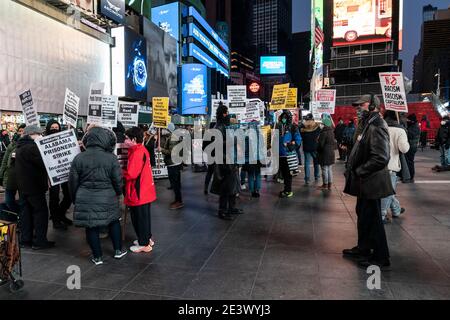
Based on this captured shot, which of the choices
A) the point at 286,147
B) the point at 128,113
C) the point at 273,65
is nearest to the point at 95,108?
the point at 128,113

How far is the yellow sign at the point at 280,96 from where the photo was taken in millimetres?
12742

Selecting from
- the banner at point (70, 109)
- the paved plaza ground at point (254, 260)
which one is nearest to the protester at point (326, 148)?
the paved plaza ground at point (254, 260)

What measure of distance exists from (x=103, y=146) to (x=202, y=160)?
32.8 ft

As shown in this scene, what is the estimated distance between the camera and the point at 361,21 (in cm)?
4888

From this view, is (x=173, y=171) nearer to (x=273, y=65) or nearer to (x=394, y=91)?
(x=394, y=91)

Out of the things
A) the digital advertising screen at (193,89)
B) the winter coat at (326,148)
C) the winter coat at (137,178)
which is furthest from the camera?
the digital advertising screen at (193,89)

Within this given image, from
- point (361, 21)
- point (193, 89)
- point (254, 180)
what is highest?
point (361, 21)

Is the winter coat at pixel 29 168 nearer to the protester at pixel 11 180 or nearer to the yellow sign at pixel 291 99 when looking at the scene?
the protester at pixel 11 180

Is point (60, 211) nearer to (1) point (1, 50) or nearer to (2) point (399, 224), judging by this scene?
(2) point (399, 224)

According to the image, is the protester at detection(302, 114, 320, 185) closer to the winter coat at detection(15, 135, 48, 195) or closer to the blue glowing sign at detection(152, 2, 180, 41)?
the winter coat at detection(15, 135, 48, 195)

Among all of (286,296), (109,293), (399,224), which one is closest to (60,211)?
A: (109,293)

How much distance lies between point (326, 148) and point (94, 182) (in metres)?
6.78

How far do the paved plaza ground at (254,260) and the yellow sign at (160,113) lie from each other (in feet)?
14.5

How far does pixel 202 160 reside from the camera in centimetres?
1459
